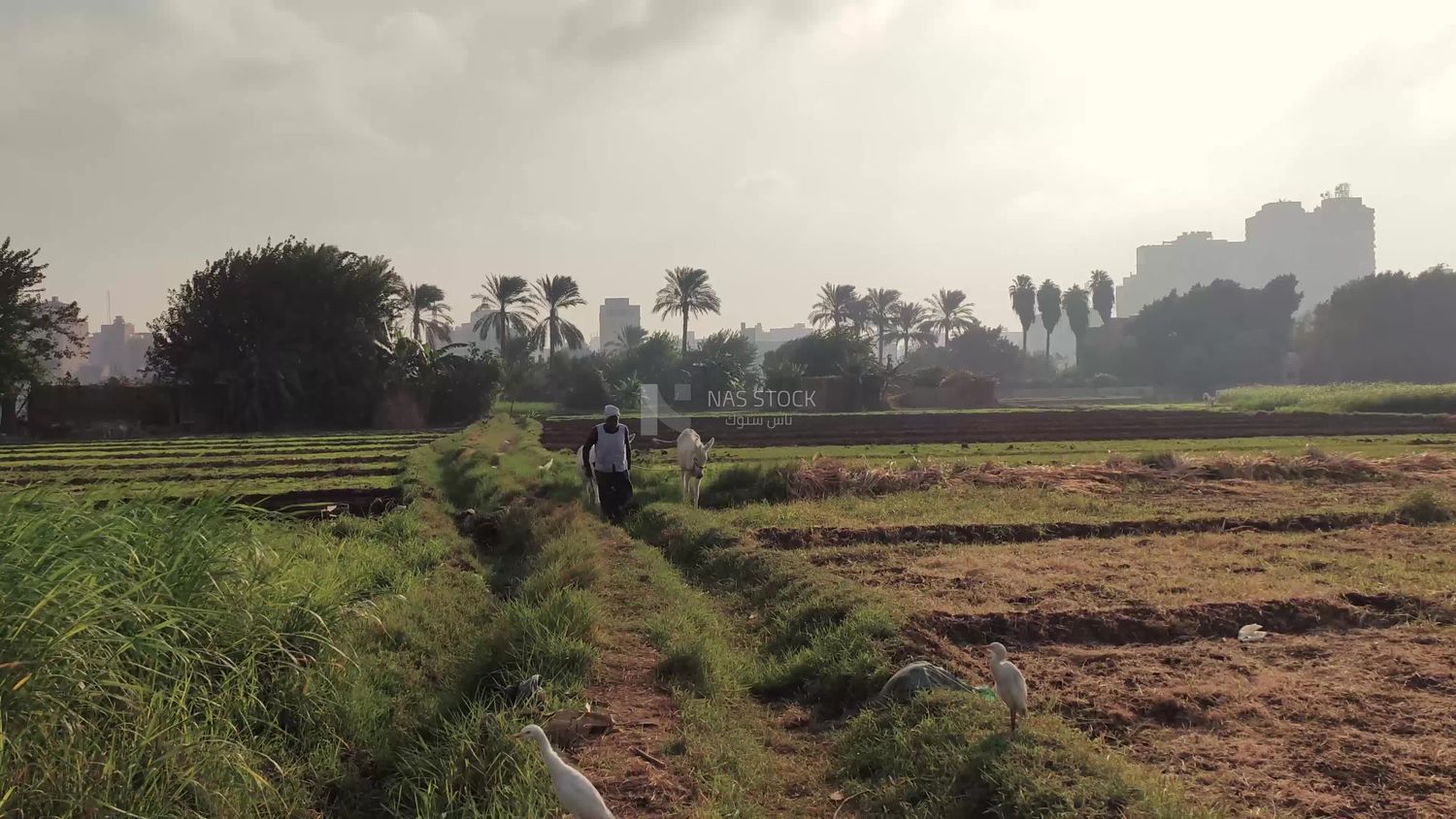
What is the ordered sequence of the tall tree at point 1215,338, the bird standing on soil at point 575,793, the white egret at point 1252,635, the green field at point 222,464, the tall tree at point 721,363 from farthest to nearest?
the tall tree at point 1215,338 → the tall tree at point 721,363 → the green field at point 222,464 → the white egret at point 1252,635 → the bird standing on soil at point 575,793

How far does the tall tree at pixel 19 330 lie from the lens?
1500 inches

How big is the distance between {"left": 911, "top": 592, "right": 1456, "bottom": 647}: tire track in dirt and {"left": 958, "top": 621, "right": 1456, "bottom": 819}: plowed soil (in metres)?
0.27

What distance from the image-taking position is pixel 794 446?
29.0 m

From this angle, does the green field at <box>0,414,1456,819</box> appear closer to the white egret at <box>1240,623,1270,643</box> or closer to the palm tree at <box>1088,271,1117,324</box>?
the white egret at <box>1240,623,1270,643</box>

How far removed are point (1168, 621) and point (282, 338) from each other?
145ft

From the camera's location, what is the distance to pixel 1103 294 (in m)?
118

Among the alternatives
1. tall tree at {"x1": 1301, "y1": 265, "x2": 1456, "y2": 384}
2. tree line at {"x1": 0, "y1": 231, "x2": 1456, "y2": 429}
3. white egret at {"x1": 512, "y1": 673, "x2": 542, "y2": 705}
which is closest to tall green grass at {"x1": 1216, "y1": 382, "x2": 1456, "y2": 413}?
tree line at {"x1": 0, "y1": 231, "x2": 1456, "y2": 429}

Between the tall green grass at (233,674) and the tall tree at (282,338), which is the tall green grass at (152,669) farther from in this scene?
the tall tree at (282,338)

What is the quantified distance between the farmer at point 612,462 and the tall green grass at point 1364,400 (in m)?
45.7

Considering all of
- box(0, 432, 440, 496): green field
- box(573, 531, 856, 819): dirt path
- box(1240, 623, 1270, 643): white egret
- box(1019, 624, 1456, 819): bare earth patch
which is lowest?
box(573, 531, 856, 819): dirt path

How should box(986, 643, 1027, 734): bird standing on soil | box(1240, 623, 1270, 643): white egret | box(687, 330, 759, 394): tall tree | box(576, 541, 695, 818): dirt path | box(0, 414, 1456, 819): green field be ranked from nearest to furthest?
box(0, 414, 1456, 819): green field, box(576, 541, 695, 818): dirt path, box(986, 643, 1027, 734): bird standing on soil, box(1240, 623, 1270, 643): white egret, box(687, 330, 759, 394): tall tree

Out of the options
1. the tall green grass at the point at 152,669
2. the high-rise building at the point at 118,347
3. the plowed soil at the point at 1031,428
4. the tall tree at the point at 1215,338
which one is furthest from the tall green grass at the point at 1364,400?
the high-rise building at the point at 118,347

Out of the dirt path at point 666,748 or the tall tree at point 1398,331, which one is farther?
the tall tree at point 1398,331

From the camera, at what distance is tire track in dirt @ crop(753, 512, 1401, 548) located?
1242 cm
